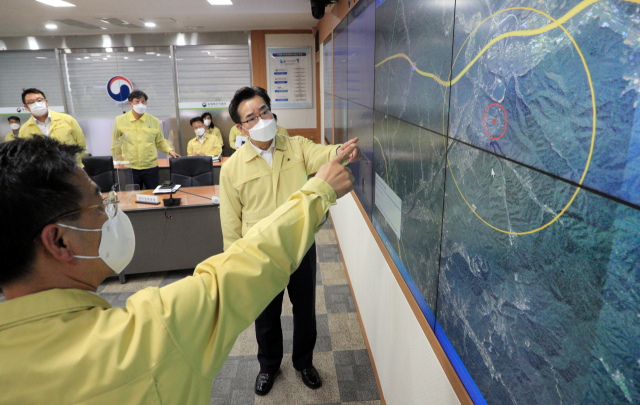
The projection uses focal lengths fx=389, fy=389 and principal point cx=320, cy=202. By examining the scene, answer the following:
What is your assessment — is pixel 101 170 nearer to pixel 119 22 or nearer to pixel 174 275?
pixel 174 275

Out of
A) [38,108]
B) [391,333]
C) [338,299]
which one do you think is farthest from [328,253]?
[38,108]

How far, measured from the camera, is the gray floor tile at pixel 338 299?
9.73ft

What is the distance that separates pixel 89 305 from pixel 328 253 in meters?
3.26

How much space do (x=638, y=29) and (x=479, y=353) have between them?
77 centimetres

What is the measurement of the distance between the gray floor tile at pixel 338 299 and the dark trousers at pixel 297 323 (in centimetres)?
72

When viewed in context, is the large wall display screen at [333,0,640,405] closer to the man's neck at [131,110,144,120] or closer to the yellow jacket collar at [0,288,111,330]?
the yellow jacket collar at [0,288,111,330]

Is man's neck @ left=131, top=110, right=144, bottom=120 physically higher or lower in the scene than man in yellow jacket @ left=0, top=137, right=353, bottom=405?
higher

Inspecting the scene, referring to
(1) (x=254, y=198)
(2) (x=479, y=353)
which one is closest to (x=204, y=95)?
(1) (x=254, y=198)

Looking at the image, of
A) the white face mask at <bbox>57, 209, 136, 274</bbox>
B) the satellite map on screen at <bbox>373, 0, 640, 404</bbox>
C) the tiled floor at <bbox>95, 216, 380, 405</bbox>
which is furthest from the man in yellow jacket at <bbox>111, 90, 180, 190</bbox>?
the satellite map on screen at <bbox>373, 0, 640, 404</bbox>

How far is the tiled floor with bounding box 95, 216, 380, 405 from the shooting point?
2.13 meters

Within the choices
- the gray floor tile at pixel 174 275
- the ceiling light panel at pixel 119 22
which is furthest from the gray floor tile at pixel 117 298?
the ceiling light panel at pixel 119 22

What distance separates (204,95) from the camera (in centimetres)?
696

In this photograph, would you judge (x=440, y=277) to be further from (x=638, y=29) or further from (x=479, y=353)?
(x=638, y=29)

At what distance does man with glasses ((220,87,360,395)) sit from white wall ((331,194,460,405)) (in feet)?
1.30
